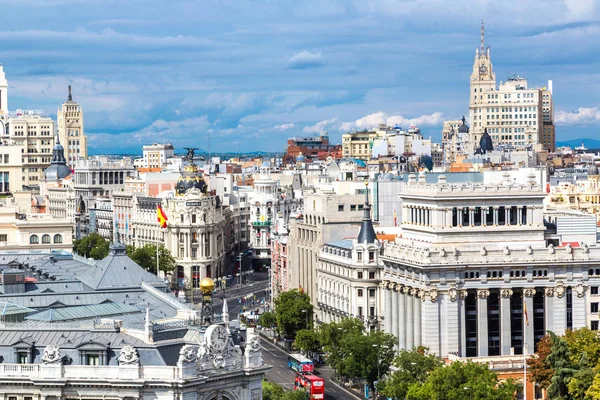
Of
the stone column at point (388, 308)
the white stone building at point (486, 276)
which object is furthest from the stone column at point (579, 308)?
the stone column at point (388, 308)

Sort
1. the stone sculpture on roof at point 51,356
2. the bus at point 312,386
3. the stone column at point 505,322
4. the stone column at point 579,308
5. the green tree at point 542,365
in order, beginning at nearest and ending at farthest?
1. the stone sculpture on roof at point 51,356
2. the green tree at point 542,365
3. the bus at point 312,386
4. the stone column at point 505,322
5. the stone column at point 579,308

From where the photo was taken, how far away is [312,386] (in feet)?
543

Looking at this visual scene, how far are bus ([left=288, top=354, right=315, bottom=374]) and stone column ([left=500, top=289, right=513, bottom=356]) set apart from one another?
21.7m

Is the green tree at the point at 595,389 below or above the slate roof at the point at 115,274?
below

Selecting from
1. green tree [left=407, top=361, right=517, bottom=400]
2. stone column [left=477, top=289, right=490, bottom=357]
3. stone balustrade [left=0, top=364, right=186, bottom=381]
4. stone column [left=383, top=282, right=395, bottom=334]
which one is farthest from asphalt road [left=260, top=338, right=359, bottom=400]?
stone balustrade [left=0, top=364, right=186, bottom=381]

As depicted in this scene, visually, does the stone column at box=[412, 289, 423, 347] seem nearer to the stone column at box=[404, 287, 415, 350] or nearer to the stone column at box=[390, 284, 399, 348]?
the stone column at box=[404, 287, 415, 350]

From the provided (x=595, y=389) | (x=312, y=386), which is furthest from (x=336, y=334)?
(x=595, y=389)

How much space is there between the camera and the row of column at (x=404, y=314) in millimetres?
171375

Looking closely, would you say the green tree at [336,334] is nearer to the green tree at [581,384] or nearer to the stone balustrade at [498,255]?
the stone balustrade at [498,255]

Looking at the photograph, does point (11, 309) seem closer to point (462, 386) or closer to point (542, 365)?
point (462, 386)

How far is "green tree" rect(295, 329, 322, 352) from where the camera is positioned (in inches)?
7584

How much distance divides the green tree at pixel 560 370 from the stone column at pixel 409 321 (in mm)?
25722

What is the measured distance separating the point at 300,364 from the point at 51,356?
243ft

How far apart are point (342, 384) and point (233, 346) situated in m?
65.6
